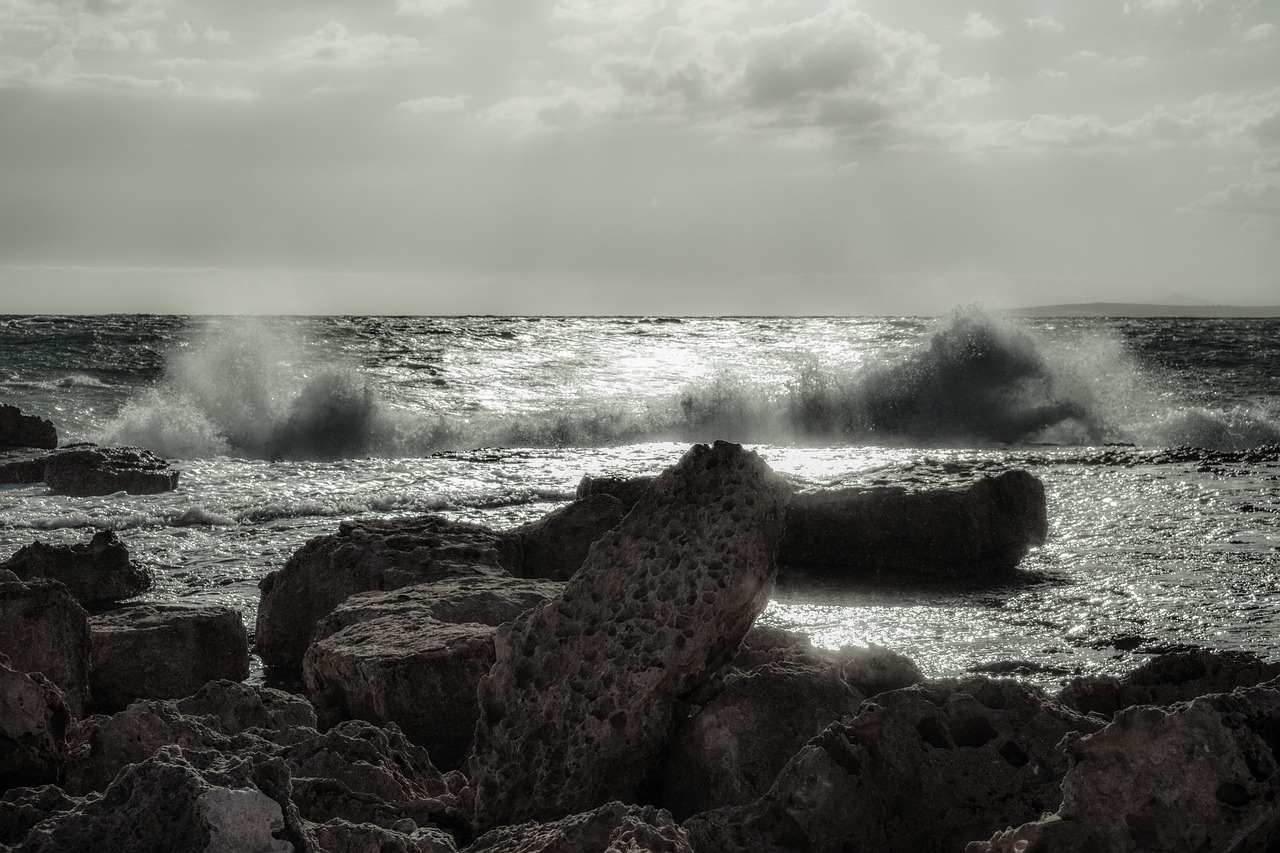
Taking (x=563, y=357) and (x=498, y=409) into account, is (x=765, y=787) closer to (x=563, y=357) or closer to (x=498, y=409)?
(x=498, y=409)

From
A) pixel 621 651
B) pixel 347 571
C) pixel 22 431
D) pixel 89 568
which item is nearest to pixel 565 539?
pixel 347 571

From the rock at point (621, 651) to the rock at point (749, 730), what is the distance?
0.25ft

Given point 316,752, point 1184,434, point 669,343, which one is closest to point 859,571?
point 316,752

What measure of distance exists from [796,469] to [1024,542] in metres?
5.13

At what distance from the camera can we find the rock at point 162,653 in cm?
402

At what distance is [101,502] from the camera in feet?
29.8

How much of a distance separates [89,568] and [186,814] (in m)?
4.70

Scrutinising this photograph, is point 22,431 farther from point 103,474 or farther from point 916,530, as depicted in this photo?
point 916,530

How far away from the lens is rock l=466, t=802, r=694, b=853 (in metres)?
1.95

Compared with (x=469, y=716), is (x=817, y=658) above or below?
above

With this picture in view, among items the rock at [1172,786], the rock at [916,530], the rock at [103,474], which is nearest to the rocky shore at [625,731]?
the rock at [1172,786]

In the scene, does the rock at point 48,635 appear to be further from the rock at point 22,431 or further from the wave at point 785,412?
the wave at point 785,412

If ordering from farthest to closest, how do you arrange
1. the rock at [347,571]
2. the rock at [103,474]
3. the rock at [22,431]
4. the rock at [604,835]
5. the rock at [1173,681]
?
the rock at [22,431] < the rock at [103,474] < the rock at [347,571] < the rock at [1173,681] < the rock at [604,835]

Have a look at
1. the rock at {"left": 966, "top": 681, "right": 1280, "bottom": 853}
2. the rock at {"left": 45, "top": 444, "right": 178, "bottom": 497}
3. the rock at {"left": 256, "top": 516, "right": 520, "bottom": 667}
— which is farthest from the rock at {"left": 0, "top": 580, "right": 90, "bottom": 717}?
the rock at {"left": 45, "top": 444, "right": 178, "bottom": 497}
